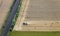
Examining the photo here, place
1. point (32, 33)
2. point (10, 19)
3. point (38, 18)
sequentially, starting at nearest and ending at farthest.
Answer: point (32, 33)
point (10, 19)
point (38, 18)

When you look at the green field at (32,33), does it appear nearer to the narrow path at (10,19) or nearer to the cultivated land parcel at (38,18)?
the cultivated land parcel at (38,18)

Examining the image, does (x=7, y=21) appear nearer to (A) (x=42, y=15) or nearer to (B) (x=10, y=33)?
(B) (x=10, y=33)

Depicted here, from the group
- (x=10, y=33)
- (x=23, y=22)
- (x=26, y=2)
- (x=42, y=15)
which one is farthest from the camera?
(x=26, y=2)

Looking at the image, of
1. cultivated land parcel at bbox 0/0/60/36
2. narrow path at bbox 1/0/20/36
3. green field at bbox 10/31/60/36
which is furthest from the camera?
narrow path at bbox 1/0/20/36

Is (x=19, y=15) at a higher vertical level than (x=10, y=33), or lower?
higher

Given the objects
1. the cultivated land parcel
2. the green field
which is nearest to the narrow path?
the cultivated land parcel

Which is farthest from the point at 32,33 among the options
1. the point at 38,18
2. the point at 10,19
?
the point at 10,19

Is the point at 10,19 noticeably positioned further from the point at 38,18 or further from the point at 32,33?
the point at 32,33

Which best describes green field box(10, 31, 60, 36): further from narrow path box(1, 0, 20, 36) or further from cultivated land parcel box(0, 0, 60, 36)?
narrow path box(1, 0, 20, 36)

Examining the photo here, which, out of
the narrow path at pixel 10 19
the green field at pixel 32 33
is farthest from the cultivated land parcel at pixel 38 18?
the narrow path at pixel 10 19

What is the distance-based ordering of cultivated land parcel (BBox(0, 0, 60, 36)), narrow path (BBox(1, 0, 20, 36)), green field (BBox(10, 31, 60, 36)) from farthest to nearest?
narrow path (BBox(1, 0, 20, 36))
cultivated land parcel (BBox(0, 0, 60, 36))
green field (BBox(10, 31, 60, 36))

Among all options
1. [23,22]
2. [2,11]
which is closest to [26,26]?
[23,22]
